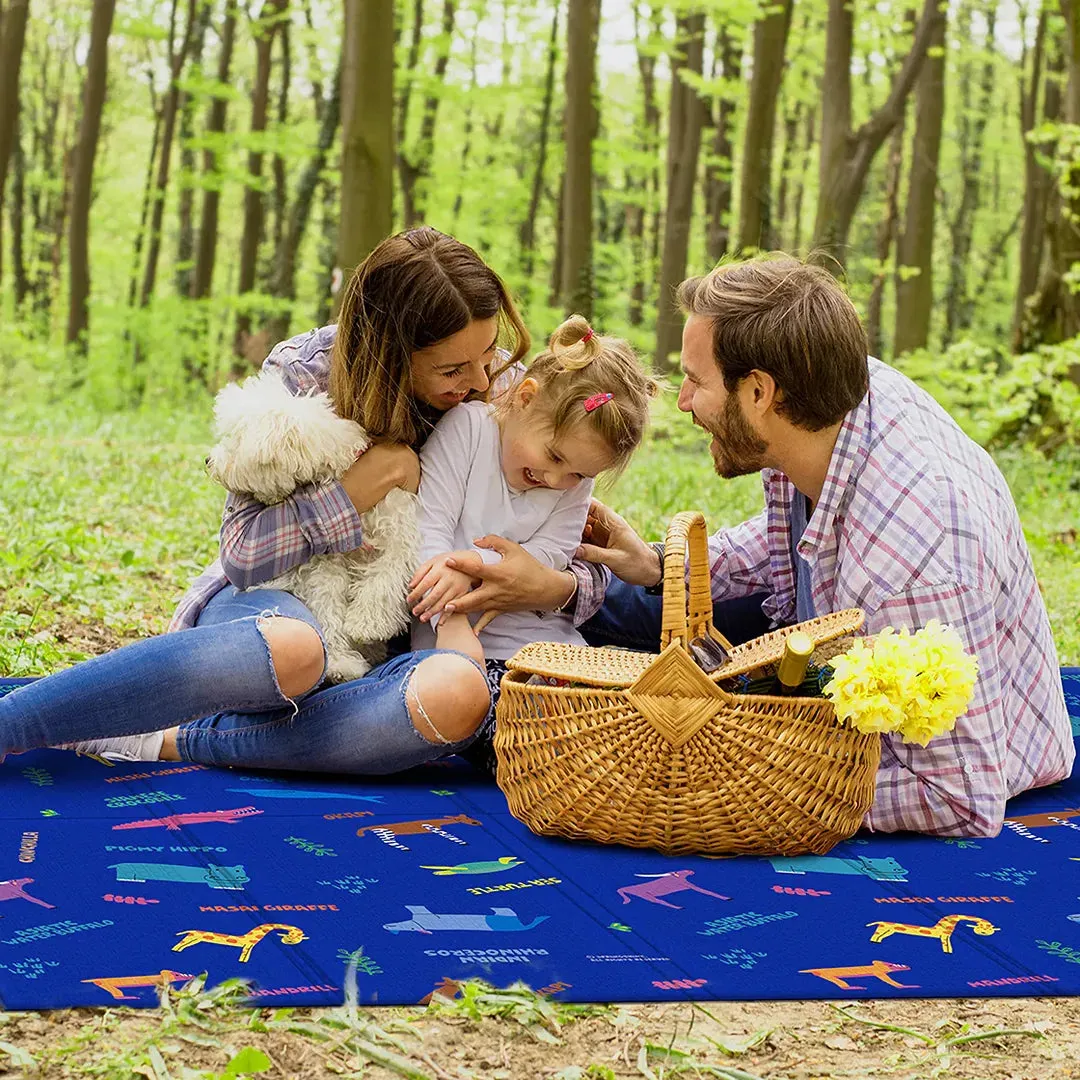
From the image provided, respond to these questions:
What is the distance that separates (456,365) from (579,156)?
991 centimetres

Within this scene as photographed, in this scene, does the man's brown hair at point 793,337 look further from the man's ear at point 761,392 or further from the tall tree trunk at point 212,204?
the tall tree trunk at point 212,204

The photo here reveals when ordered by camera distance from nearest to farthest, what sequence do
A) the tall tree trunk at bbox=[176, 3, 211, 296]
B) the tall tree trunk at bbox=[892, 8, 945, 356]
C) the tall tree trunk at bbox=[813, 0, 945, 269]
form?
the tall tree trunk at bbox=[813, 0, 945, 269] < the tall tree trunk at bbox=[892, 8, 945, 356] < the tall tree trunk at bbox=[176, 3, 211, 296]

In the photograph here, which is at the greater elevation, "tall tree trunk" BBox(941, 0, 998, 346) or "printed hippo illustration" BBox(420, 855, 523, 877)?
"tall tree trunk" BBox(941, 0, 998, 346)

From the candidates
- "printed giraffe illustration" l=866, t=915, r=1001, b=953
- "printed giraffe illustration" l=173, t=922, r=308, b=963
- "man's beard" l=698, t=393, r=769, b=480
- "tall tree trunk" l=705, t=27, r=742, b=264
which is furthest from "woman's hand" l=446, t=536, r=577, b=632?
"tall tree trunk" l=705, t=27, r=742, b=264

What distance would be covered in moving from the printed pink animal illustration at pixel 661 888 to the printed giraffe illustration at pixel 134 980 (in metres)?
0.84

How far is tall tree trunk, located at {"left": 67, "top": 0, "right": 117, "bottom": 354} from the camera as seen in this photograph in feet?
51.1

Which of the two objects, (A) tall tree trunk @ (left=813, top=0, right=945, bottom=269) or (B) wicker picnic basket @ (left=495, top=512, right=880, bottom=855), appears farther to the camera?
(A) tall tree trunk @ (left=813, top=0, right=945, bottom=269)

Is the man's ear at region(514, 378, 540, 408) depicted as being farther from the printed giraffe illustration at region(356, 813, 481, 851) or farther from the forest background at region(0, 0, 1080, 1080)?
the forest background at region(0, 0, 1080, 1080)

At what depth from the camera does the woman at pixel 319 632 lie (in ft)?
9.73

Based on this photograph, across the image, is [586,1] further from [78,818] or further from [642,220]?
[642,220]

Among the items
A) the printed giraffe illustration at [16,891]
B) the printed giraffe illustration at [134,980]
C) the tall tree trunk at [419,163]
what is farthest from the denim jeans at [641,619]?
the tall tree trunk at [419,163]

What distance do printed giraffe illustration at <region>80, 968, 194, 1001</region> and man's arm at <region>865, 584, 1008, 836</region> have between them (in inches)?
62.4

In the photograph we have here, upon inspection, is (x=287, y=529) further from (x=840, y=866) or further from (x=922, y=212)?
(x=922, y=212)

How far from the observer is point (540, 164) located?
18.8 metres
